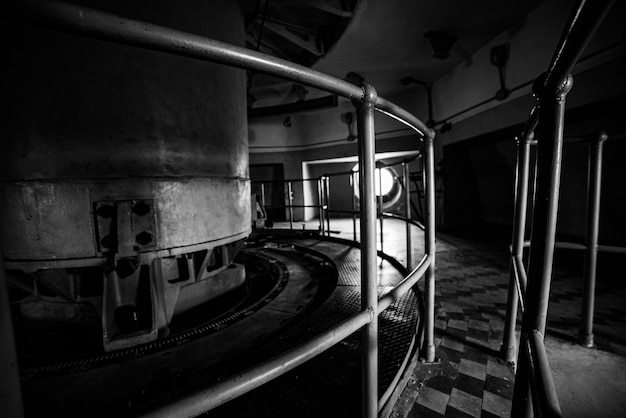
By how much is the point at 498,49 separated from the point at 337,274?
462cm

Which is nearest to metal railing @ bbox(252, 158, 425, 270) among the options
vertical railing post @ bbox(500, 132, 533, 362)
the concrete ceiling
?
vertical railing post @ bbox(500, 132, 533, 362)

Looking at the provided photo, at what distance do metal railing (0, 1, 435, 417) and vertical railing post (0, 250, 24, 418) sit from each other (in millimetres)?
15

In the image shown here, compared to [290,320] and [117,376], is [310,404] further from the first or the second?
[117,376]

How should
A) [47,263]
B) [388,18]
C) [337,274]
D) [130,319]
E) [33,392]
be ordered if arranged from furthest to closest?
[388,18], [337,274], [130,319], [47,263], [33,392]

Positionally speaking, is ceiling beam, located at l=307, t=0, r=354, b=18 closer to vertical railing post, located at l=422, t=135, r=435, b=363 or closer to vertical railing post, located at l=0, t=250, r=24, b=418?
vertical railing post, located at l=422, t=135, r=435, b=363

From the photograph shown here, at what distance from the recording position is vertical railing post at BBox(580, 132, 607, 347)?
5.04 feet

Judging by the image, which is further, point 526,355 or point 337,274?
point 337,274

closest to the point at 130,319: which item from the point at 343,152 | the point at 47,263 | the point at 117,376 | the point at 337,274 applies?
the point at 117,376

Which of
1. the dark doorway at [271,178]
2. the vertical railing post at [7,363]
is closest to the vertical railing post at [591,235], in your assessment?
the vertical railing post at [7,363]

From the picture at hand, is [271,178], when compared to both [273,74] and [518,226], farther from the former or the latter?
[273,74]

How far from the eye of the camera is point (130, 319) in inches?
66.4

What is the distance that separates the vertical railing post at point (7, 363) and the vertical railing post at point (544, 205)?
37.6 inches

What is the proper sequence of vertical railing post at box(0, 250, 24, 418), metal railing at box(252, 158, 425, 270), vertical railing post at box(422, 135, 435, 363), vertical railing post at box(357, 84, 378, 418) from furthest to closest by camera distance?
metal railing at box(252, 158, 425, 270) → vertical railing post at box(422, 135, 435, 363) → vertical railing post at box(357, 84, 378, 418) → vertical railing post at box(0, 250, 24, 418)

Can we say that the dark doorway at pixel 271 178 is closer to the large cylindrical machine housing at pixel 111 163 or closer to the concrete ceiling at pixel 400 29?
the concrete ceiling at pixel 400 29
